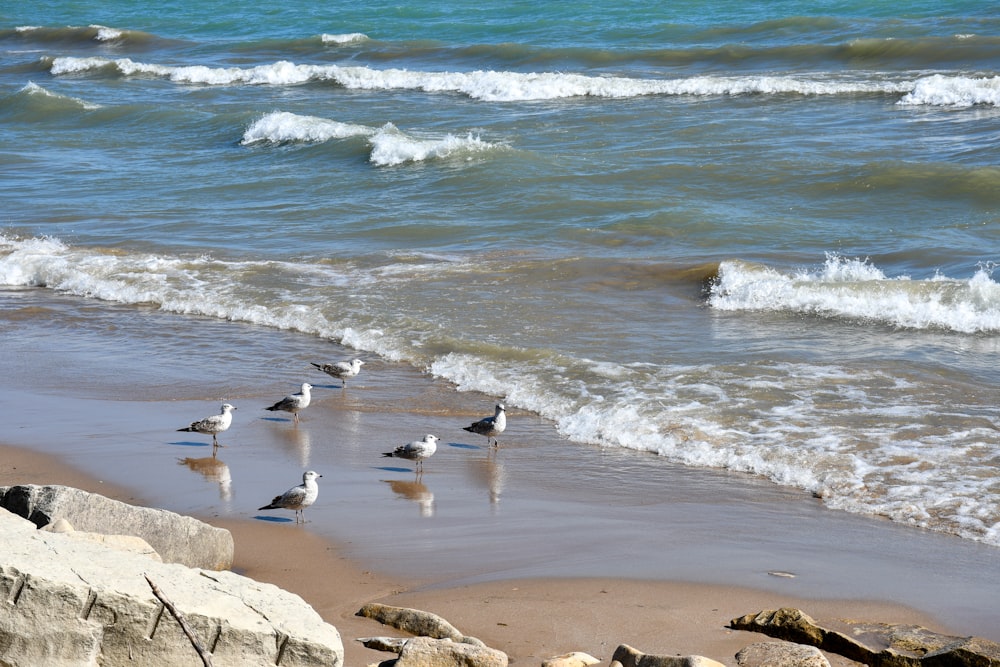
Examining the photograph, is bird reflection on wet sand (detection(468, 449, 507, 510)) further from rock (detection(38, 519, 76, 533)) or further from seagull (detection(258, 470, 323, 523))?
rock (detection(38, 519, 76, 533))

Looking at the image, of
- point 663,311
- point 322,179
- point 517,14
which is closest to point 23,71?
point 517,14

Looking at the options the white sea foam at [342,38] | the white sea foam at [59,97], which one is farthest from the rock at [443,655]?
the white sea foam at [342,38]

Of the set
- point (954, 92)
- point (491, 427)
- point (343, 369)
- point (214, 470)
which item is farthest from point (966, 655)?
point (954, 92)

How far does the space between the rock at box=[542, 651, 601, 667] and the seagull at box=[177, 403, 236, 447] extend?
13.6 feet

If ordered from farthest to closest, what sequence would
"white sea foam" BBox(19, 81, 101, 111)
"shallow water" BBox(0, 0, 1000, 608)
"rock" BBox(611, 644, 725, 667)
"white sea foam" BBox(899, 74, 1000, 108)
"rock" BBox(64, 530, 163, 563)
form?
"white sea foam" BBox(19, 81, 101, 111) → "white sea foam" BBox(899, 74, 1000, 108) → "shallow water" BBox(0, 0, 1000, 608) → "rock" BBox(64, 530, 163, 563) → "rock" BBox(611, 644, 725, 667)

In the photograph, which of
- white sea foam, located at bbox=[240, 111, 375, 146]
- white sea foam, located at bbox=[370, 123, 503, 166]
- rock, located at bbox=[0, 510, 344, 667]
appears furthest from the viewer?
white sea foam, located at bbox=[240, 111, 375, 146]

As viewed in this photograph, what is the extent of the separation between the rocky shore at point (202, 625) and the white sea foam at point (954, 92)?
1825cm

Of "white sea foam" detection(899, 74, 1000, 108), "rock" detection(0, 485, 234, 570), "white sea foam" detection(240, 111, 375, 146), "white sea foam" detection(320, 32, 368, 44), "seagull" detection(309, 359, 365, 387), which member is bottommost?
"seagull" detection(309, 359, 365, 387)

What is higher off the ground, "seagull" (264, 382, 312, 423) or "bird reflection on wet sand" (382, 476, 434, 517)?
"seagull" (264, 382, 312, 423)

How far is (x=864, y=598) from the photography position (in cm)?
591

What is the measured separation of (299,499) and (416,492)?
91 cm

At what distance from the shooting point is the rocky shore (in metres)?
4.16

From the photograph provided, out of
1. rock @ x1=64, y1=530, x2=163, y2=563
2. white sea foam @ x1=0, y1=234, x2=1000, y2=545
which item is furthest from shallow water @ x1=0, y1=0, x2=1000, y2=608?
rock @ x1=64, y1=530, x2=163, y2=563

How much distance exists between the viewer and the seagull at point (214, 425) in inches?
332
